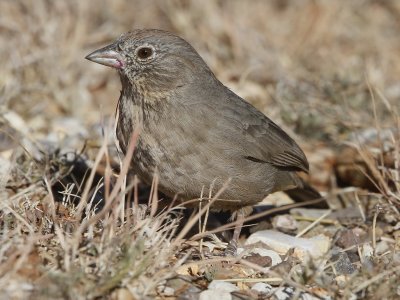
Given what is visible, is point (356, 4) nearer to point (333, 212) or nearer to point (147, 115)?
point (333, 212)

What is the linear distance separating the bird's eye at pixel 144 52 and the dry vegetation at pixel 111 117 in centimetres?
59

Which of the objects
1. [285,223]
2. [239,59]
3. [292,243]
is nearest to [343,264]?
[292,243]

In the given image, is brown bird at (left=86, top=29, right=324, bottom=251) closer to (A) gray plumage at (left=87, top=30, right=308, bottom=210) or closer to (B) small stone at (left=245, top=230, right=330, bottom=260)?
(A) gray plumage at (left=87, top=30, right=308, bottom=210)

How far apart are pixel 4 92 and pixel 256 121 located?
107 inches

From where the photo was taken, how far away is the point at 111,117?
508 cm

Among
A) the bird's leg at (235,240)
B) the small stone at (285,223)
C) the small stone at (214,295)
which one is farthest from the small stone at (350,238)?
the small stone at (214,295)

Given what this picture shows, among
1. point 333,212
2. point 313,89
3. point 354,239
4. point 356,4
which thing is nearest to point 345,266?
point 354,239

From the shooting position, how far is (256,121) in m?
5.28

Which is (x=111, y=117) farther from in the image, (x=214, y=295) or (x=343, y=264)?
(x=343, y=264)

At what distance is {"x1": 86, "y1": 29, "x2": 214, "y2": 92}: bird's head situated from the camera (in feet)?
16.3

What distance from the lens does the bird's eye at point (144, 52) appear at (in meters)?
5.00

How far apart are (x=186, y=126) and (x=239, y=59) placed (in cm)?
352

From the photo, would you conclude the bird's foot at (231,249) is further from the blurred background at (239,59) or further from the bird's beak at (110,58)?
the blurred background at (239,59)

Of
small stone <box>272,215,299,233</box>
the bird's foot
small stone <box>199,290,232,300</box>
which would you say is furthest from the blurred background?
small stone <box>199,290,232,300</box>
